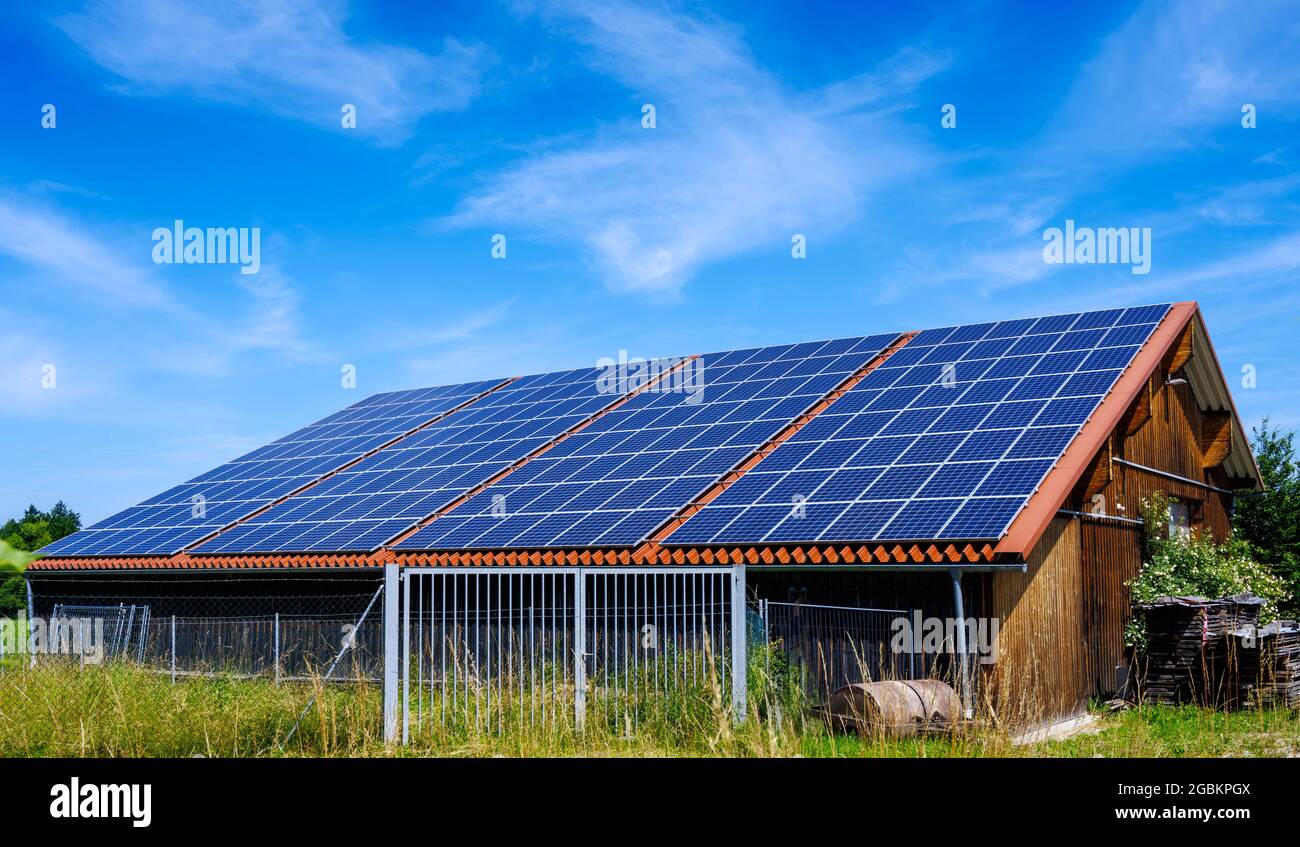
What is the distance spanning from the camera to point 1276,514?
33844 millimetres

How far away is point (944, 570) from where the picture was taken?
48.5ft

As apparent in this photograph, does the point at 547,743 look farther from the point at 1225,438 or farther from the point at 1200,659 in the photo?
the point at 1225,438

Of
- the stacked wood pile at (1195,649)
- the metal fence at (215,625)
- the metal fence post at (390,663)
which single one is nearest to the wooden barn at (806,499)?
the metal fence at (215,625)

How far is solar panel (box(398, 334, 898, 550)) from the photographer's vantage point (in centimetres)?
1858

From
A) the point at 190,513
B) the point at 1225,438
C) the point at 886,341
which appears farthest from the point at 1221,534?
the point at 190,513

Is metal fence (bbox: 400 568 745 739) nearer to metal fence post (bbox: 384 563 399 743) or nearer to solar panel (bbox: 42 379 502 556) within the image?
metal fence post (bbox: 384 563 399 743)

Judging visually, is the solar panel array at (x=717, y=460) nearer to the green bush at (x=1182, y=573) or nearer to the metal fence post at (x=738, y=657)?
the metal fence post at (x=738, y=657)

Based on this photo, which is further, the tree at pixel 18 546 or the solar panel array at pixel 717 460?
the solar panel array at pixel 717 460

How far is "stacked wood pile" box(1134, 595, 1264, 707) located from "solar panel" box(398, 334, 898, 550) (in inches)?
276

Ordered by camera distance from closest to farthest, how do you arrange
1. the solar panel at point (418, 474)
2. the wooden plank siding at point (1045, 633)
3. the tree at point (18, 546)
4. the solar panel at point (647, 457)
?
the tree at point (18, 546), the wooden plank siding at point (1045, 633), the solar panel at point (647, 457), the solar panel at point (418, 474)

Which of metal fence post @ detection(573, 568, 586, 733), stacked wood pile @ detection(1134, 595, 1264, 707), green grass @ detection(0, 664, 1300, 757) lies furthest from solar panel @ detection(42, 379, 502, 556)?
stacked wood pile @ detection(1134, 595, 1264, 707)

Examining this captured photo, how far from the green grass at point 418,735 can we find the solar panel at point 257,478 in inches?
434

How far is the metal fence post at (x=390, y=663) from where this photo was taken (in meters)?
12.6

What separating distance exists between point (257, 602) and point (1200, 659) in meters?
16.7
